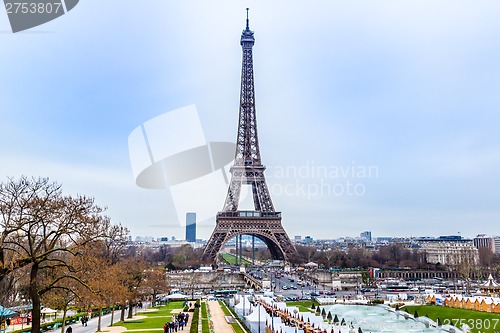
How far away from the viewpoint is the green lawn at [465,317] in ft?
120

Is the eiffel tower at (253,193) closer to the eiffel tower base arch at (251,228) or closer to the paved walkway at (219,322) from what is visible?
the eiffel tower base arch at (251,228)

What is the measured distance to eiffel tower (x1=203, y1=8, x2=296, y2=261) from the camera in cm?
9331

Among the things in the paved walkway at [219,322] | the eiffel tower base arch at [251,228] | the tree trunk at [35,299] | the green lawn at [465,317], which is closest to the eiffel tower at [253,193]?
the eiffel tower base arch at [251,228]

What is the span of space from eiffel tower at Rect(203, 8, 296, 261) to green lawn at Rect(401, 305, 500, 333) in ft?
146

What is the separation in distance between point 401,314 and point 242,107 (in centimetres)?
6123

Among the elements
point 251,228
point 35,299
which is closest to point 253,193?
point 251,228

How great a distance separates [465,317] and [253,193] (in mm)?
61480

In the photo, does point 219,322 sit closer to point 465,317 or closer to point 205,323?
point 205,323

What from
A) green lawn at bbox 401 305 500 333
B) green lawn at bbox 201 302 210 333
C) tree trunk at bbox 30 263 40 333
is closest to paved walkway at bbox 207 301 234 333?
green lawn at bbox 201 302 210 333

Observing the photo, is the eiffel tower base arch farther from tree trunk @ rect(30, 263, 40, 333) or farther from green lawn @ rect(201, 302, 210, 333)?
tree trunk @ rect(30, 263, 40, 333)

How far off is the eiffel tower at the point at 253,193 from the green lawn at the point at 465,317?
44372 millimetres

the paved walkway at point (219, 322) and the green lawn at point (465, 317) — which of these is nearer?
the green lawn at point (465, 317)

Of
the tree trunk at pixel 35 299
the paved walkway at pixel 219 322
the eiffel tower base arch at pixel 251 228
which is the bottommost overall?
the paved walkway at pixel 219 322

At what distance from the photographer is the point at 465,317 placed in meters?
42.1
